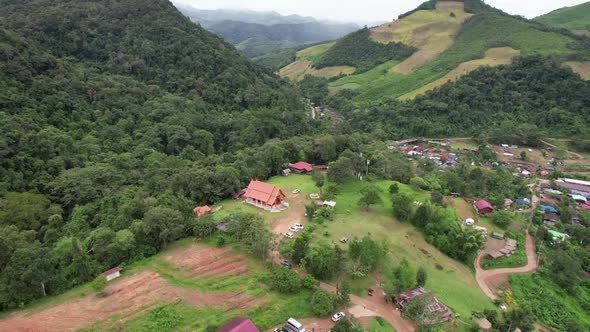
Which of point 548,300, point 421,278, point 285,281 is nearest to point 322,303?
point 285,281

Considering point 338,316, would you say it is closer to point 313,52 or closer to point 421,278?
point 421,278

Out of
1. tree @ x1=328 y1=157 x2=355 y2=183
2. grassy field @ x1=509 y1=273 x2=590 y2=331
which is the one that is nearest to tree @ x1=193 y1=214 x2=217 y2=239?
tree @ x1=328 y1=157 x2=355 y2=183

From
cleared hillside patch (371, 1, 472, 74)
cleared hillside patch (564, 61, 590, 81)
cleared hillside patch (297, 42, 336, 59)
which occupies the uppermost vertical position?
cleared hillside patch (371, 1, 472, 74)

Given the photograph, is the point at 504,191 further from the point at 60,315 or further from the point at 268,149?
the point at 60,315

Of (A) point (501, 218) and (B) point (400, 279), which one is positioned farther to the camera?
(A) point (501, 218)

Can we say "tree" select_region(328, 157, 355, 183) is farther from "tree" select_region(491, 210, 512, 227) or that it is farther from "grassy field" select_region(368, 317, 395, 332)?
"grassy field" select_region(368, 317, 395, 332)

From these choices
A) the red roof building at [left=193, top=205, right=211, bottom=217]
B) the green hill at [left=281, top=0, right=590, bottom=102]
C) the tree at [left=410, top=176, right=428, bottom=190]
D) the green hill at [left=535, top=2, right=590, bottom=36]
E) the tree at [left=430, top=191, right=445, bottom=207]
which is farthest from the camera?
the green hill at [left=535, top=2, right=590, bottom=36]
